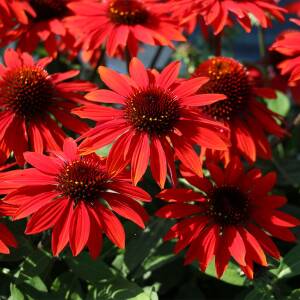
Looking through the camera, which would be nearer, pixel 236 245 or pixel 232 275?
pixel 236 245

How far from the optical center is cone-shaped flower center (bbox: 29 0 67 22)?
4.39 feet

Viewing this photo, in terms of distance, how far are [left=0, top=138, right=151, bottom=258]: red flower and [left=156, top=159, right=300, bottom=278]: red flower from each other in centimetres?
8

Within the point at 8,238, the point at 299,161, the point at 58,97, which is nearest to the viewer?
the point at 8,238

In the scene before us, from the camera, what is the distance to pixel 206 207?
104 cm

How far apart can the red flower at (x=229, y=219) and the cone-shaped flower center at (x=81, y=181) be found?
109 millimetres

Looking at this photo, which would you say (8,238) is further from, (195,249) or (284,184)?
(284,184)

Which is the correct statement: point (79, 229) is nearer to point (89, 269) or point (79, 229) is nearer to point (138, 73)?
point (89, 269)

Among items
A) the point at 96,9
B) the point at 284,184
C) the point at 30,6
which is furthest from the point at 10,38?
the point at 284,184

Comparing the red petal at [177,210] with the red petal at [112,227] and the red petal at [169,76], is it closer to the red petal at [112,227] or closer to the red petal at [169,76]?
the red petal at [112,227]

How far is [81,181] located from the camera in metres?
0.93

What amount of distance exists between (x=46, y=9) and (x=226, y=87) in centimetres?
46

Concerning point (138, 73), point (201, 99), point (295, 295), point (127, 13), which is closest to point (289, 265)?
point (295, 295)

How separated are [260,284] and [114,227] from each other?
10.5 inches

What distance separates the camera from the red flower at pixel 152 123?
933mm
